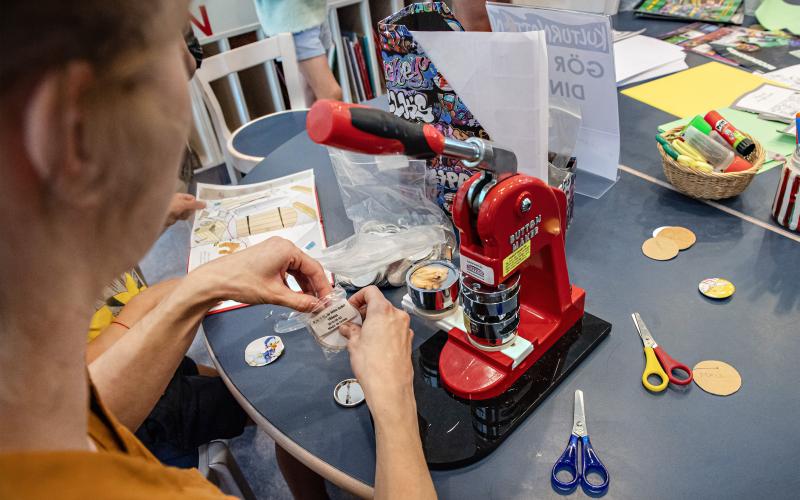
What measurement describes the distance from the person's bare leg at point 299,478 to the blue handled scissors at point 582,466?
2.43 feet

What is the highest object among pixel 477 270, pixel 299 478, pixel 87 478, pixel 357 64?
pixel 87 478

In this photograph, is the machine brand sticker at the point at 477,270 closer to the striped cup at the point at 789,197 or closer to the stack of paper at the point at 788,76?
the striped cup at the point at 789,197

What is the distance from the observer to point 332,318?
85cm

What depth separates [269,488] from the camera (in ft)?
5.16

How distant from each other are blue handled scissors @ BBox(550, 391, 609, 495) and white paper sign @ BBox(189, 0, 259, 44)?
8.50 feet

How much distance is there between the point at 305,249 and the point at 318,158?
44 centimetres

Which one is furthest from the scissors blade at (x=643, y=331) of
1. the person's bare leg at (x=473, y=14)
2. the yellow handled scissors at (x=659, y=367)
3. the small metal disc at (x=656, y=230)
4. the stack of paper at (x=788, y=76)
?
the stack of paper at (x=788, y=76)

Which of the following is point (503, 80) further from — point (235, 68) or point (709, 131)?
point (235, 68)

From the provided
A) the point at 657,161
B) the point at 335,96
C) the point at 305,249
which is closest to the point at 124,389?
the point at 305,249

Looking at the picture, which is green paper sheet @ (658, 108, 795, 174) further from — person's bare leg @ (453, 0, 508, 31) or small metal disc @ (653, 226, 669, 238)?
person's bare leg @ (453, 0, 508, 31)

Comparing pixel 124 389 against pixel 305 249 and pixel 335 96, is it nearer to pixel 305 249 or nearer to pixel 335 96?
pixel 305 249

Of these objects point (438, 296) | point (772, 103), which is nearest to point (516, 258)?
point (438, 296)

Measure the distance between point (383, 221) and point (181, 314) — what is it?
45 centimetres

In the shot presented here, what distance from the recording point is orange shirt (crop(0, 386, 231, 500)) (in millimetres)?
332
